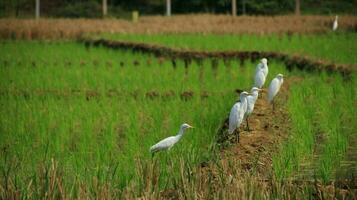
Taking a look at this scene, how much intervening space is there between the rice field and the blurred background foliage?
21.3 meters

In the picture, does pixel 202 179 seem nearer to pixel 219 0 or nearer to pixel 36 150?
pixel 36 150

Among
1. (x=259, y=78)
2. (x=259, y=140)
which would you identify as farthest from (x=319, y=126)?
(x=259, y=78)

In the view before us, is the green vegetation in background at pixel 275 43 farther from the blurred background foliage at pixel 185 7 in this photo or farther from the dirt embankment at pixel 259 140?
the blurred background foliage at pixel 185 7

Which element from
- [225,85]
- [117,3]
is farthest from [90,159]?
[117,3]

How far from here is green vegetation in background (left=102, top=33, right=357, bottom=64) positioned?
13488mm

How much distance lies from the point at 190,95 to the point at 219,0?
1072 inches

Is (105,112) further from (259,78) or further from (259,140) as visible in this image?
(259,140)

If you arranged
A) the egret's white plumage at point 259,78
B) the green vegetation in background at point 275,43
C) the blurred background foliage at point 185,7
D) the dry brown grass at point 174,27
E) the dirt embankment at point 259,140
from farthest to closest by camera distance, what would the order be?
the blurred background foliage at point 185,7, the dry brown grass at point 174,27, the green vegetation in background at point 275,43, the egret's white plumage at point 259,78, the dirt embankment at point 259,140

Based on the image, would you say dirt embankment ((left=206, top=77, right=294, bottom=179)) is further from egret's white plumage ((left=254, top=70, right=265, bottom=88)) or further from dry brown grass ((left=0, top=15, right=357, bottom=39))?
dry brown grass ((left=0, top=15, right=357, bottom=39))

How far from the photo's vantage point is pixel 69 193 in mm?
4402

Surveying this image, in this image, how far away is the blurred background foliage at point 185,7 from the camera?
120 feet

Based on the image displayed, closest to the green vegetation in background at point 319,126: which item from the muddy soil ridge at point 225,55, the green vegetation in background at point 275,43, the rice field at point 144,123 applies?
the rice field at point 144,123

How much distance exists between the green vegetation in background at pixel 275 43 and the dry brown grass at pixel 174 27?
1.75m

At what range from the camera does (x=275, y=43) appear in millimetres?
16438
